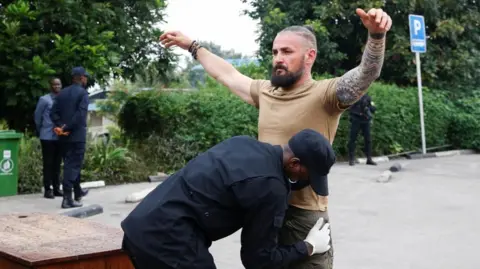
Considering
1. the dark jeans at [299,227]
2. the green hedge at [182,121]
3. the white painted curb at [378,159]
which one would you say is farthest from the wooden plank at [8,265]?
the white painted curb at [378,159]

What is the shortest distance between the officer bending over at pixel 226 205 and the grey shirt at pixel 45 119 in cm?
751

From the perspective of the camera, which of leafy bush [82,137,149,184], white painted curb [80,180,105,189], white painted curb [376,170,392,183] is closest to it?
white painted curb [80,180,105,189]

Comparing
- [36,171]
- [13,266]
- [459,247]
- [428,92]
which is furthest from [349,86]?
[428,92]

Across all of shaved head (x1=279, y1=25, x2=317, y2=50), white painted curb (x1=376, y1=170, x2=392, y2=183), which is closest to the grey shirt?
white painted curb (x1=376, y1=170, x2=392, y2=183)

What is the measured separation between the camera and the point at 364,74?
10.8 feet

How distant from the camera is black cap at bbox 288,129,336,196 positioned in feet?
9.51

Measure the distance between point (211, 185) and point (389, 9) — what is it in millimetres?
19530

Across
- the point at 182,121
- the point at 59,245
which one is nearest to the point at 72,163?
the point at 182,121

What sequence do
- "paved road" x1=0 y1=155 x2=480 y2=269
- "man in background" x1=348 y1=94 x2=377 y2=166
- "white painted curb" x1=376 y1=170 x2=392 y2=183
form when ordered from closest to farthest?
"paved road" x1=0 y1=155 x2=480 y2=269 < "white painted curb" x1=376 y1=170 x2=392 y2=183 < "man in background" x1=348 y1=94 x2=377 y2=166

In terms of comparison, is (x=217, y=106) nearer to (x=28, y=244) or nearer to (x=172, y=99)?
(x=172, y=99)

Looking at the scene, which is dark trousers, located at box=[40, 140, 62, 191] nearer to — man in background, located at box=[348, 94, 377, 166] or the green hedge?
the green hedge

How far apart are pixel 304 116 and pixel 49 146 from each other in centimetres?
759

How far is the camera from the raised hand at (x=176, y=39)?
166 inches

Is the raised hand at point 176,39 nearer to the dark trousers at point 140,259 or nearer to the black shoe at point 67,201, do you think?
the dark trousers at point 140,259
